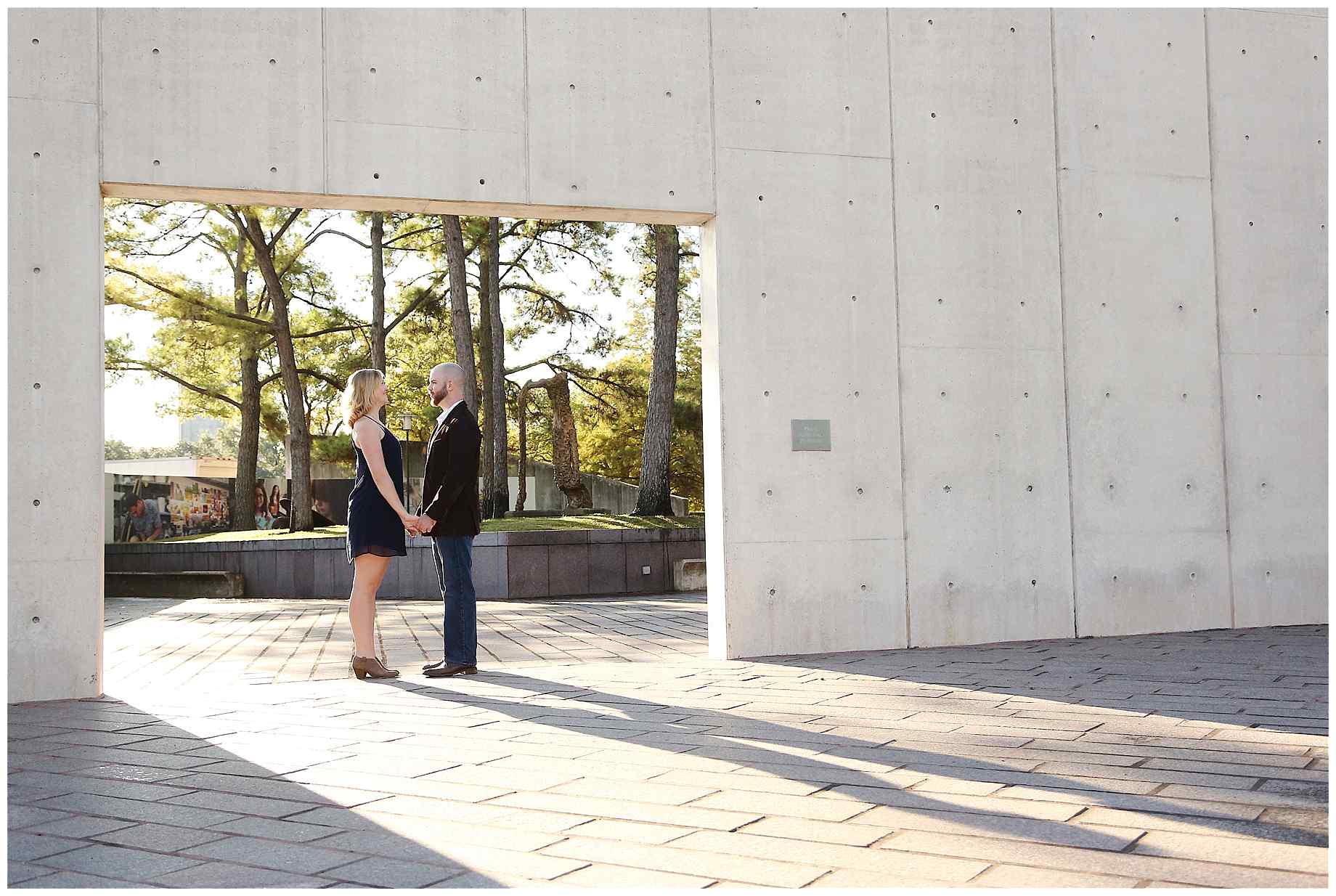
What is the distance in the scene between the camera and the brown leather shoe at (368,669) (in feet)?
23.7

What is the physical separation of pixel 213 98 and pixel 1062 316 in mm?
6070

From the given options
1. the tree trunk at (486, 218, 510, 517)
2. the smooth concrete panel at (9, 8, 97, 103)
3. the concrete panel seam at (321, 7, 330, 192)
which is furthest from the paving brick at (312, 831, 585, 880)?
the tree trunk at (486, 218, 510, 517)

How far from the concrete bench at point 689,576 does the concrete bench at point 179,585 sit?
7618 millimetres

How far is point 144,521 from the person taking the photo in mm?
29250

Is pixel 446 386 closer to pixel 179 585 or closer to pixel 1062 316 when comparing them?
pixel 1062 316

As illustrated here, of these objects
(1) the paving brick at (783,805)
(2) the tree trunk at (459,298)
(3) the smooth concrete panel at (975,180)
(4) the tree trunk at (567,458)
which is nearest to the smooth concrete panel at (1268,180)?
(3) the smooth concrete panel at (975,180)

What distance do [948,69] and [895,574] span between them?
12.2ft

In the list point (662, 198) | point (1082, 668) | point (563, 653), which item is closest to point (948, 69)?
point (662, 198)

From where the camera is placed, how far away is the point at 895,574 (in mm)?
8508

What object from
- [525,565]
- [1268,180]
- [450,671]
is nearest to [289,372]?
[525,565]

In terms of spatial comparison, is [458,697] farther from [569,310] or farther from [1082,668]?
[569,310]

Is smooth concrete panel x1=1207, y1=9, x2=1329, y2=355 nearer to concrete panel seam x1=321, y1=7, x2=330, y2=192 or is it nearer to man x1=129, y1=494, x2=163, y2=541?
concrete panel seam x1=321, y1=7, x2=330, y2=192

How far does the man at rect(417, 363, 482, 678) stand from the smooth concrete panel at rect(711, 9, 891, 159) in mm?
2643

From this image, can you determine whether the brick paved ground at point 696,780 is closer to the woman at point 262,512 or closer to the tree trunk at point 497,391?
the tree trunk at point 497,391
